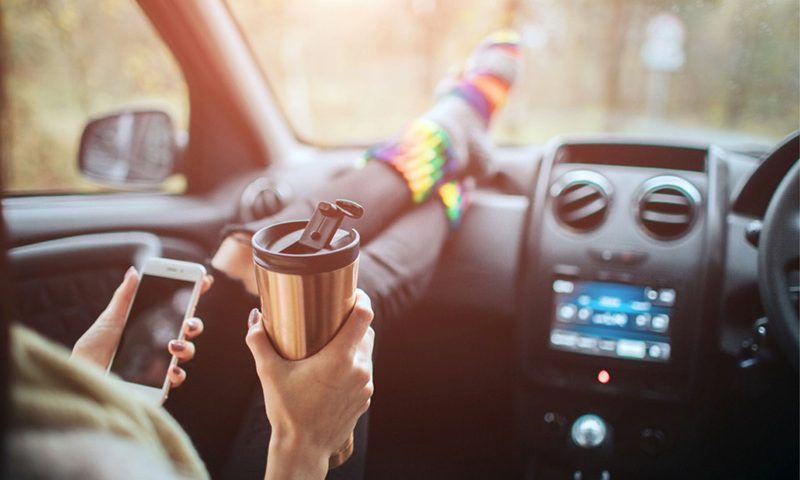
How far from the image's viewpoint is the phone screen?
830 mm

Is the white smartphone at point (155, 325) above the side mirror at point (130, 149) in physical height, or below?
below

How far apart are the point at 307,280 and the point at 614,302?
1145 millimetres

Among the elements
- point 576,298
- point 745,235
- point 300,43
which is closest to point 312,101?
point 300,43

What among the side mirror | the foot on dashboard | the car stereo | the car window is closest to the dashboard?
the car stereo

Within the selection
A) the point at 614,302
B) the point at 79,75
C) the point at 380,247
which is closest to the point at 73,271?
the point at 79,75

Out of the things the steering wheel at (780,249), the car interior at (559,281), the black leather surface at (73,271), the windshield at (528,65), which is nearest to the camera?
the black leather surface at (73,271)

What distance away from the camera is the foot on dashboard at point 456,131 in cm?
157

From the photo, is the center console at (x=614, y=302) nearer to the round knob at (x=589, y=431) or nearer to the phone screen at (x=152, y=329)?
the round knob at (x=589, y=431)

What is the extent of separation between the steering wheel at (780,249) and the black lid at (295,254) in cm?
90

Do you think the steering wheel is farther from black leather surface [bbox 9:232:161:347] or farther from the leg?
black leather surface [bbox 9:232:161:347]

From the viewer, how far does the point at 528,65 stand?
2.21m

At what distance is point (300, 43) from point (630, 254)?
1504 mm

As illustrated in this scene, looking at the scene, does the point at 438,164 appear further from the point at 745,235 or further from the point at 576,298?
the point at 745,235

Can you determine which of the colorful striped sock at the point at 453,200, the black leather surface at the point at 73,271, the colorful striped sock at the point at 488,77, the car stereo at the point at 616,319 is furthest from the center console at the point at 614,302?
the black leather surface at the point at 73,271
